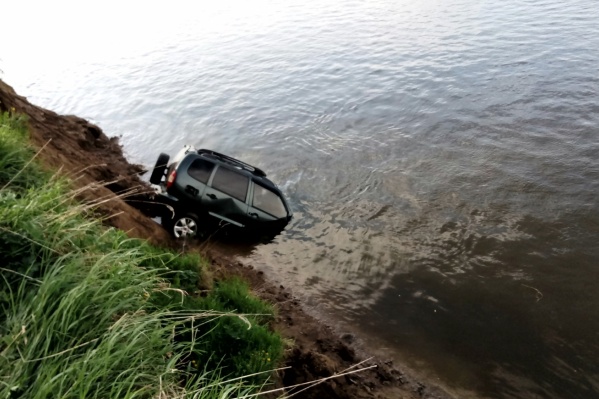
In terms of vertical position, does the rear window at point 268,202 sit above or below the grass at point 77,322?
below

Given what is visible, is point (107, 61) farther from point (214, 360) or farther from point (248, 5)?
point (214, 360)

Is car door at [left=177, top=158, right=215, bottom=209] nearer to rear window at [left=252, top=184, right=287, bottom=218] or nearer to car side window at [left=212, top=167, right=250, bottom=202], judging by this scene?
car side window at [left=212, top=167, right=250, bottom=202]

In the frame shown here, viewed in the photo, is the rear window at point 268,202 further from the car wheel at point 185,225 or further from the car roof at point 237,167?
the car wheel at point 185,225

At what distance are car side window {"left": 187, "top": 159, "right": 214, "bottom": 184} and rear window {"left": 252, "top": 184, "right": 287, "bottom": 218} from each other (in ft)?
4.35

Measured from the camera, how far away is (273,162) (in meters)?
16.8

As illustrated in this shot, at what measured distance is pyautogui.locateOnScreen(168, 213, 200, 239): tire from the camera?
1126cm

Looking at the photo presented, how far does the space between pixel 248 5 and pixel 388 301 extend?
4152cm

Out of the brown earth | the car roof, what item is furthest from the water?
the car roof

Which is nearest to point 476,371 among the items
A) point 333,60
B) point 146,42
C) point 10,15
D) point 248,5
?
point 333,60

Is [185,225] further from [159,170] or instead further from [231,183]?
[159,170]

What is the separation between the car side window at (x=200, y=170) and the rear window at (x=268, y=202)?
52.1 inches

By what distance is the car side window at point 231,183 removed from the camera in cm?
1166

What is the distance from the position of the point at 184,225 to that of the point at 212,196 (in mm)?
973

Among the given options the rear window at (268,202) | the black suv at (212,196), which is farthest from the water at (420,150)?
the black suv at (212,196)
